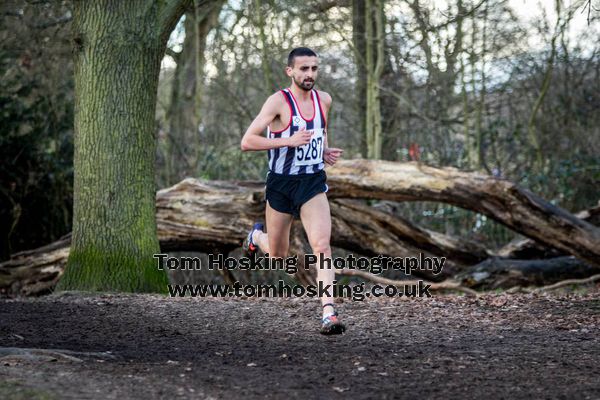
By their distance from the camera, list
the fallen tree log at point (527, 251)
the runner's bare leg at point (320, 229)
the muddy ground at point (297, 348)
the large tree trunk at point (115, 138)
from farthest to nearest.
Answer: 1. the fallen tree log at point (527, 251)
2. the large tree trunk at point (115, 138)
3. the runner's bare leg at point (320, 229)
4. the muddy ground at point (297, 348)

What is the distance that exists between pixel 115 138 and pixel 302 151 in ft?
10.4

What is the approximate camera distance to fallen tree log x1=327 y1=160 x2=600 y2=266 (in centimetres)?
1045

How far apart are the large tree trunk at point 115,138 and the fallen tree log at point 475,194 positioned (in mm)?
2506

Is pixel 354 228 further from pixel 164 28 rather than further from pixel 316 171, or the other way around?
pixel 316 171

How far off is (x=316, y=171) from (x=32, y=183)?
8784 mm

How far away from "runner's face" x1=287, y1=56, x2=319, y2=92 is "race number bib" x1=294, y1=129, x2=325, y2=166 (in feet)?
1.26

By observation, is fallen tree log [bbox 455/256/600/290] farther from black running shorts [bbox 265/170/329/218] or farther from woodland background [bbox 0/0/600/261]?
black running shorts [bbox 265/170/329/218]

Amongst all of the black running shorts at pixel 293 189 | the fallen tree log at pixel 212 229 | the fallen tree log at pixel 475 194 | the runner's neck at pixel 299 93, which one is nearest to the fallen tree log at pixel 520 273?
the fallen tree log at pixel 475 194

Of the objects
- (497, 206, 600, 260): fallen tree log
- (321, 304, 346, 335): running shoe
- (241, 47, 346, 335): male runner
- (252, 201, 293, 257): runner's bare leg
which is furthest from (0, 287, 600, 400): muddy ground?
(497, 206, 600, 260): fallen tree log

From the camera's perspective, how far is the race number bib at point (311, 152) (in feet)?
22.3

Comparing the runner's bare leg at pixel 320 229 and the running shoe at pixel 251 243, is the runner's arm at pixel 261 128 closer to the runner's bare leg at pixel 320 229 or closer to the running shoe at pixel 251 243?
the runner's bare leg at pixel 320 229

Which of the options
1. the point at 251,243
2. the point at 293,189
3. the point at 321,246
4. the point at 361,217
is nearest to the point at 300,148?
the point at 293,189

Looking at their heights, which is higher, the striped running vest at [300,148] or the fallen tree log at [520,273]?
the striped running vest at [300,148]

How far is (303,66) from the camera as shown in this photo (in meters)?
6.66
